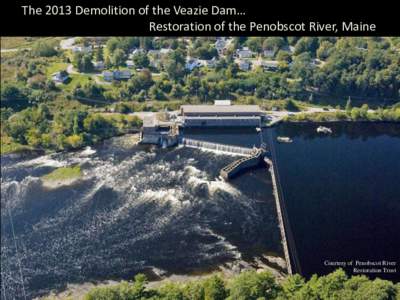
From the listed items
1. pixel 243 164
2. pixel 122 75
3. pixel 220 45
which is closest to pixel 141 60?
pixel 122 75

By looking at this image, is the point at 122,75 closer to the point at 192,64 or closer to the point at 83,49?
the point at 192,64

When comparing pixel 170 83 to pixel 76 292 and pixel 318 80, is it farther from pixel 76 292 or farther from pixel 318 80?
pixel 76 292

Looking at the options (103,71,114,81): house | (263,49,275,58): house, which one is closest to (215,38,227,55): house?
(263,49,275,58): house

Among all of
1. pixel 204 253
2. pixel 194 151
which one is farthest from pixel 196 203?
pixel 194 151

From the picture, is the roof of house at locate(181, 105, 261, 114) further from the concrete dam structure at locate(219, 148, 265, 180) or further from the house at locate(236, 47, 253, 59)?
the house at locate(236, 47, 253, 59)

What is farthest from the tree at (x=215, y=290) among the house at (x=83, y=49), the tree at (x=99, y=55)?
the house at (x=83, y=49)

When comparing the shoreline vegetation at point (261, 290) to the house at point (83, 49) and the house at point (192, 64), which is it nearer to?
the house at point (192, 64)
